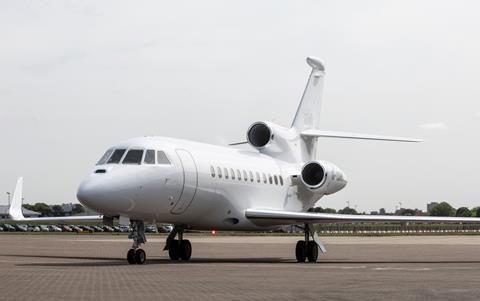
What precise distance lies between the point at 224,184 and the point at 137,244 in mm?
5140

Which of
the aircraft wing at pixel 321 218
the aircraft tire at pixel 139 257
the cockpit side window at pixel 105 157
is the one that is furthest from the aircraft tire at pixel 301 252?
the cockpit side window at pixel 105 157

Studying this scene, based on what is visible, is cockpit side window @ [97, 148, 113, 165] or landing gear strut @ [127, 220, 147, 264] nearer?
landing gear strut @ [127, 220, 147, 264]

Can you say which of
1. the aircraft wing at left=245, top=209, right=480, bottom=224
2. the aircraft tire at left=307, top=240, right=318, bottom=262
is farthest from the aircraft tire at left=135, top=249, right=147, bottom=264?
the aircraft tire at left=307, top=240, right=318, bottom=262

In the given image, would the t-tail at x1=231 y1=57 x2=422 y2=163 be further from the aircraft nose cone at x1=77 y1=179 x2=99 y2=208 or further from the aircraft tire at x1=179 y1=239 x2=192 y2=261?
the aircraft nose cone at x1=77 y1=179 x2=99 y2=208

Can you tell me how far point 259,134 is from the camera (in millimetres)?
32812

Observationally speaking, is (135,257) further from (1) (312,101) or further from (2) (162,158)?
(1) (312,101)

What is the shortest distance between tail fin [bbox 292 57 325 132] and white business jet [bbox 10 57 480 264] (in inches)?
1.6

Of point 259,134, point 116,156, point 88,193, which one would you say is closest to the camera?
point 88,193

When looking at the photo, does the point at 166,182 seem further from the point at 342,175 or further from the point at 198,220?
the point at 342,175

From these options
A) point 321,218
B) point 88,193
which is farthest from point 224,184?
point 88,193

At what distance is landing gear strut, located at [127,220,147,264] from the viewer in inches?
889

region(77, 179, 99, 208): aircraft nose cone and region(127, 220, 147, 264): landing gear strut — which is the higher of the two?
region(77, 179, 99, 208): aircraft nose cone

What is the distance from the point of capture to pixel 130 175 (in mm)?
22812

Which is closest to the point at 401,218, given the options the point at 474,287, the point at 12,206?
the point at 474,287
